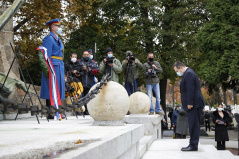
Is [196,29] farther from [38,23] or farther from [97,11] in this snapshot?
[38,23]

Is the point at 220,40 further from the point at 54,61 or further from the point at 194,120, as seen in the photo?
the point at 194,120

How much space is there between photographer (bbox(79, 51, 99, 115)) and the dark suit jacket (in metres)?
4.57

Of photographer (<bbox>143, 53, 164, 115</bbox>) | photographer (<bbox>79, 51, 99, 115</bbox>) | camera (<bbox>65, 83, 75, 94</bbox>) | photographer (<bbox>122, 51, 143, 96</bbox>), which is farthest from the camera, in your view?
photographer (<bbox>143, 53, 164, 115</bbox>)

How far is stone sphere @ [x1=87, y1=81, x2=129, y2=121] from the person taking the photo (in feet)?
19.1

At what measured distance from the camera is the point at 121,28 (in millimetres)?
28594

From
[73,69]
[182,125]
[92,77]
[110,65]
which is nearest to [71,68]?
[73,69]

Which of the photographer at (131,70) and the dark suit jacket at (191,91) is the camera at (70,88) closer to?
the photographer at (131,70)

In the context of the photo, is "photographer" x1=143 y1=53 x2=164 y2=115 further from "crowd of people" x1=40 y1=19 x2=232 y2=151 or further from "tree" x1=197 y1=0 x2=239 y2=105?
"tree" x1=197 y1=0 x2=239 y2=105

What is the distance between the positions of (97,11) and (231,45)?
11.0 metres

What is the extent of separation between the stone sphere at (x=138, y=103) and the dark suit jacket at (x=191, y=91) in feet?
10.3

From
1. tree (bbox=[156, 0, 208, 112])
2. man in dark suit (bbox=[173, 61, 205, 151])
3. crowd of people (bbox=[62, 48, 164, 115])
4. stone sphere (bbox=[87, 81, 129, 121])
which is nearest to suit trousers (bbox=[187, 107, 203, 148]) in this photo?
man in dark suit (bbox=[173, 61, 205, 151])

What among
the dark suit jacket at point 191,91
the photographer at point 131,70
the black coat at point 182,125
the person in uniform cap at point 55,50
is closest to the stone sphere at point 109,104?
the dark suit jacket at point 191,91

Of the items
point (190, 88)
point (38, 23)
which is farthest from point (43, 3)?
point (190, 88)

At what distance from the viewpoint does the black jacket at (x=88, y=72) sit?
1112 centimetres
